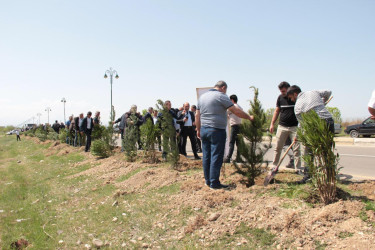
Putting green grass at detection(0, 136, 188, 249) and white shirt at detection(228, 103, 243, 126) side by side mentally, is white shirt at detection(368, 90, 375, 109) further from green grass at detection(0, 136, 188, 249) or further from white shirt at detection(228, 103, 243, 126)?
white shirt at detection(228, 103, 243, 126)

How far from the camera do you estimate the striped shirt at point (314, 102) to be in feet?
14.6

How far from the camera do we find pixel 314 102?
4484 millimetres

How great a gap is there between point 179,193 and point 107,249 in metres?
1.73

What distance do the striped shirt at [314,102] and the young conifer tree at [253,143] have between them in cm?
63

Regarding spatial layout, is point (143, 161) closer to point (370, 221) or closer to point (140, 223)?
point (140, 223)

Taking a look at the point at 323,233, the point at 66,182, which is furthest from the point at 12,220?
the point at 323,233

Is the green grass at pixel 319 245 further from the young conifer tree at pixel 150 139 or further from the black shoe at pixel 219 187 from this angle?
the young conifer tree at pixel 150 139

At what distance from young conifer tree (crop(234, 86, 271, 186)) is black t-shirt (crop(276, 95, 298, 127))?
2.96 feet

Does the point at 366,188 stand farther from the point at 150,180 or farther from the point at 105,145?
the point at 105,145

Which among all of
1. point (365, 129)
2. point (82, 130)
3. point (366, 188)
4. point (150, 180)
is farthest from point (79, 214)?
point (365, 129)

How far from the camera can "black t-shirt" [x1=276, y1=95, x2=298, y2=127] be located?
5723 mm

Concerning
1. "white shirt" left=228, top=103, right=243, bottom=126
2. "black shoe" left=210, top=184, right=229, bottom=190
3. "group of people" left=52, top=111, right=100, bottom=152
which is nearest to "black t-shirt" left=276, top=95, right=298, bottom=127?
"white shirt" left=228, top=103, right=243, bottom=126

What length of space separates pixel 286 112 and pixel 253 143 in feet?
3.91

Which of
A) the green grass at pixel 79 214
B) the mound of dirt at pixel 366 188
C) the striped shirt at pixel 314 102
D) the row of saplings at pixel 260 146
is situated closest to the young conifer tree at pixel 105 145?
the green grass at pixel 79 214
